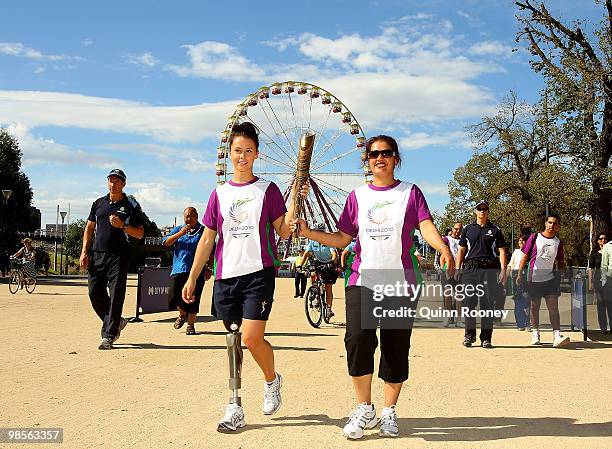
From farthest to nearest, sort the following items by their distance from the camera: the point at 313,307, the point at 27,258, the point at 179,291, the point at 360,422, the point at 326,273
A: the point at 27,258, the point at 326,273, the point at 313,307, the point at 179,291, the point at 360,422

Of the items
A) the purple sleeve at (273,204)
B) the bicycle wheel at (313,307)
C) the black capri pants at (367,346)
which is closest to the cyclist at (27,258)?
the bicycle wheel at (313,307)

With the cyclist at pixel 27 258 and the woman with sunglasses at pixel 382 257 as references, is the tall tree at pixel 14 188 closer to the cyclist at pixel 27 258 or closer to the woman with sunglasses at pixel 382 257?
the cyclist at pixel 27 258

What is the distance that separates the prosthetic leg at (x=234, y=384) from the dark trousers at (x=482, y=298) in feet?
19.3

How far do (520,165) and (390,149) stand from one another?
1619 inches

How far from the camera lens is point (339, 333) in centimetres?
1188

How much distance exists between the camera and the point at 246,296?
509cm

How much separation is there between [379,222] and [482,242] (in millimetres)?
6032

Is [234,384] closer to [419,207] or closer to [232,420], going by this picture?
[232,420]

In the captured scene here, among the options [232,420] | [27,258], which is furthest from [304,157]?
[232,420]

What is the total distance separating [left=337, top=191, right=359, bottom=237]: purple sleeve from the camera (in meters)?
5.08

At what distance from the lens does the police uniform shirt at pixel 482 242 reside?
34.6 ft

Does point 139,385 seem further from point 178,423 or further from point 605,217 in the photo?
point 605,217

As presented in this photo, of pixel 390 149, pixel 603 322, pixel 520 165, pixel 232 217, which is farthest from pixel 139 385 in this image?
pixel 520 165

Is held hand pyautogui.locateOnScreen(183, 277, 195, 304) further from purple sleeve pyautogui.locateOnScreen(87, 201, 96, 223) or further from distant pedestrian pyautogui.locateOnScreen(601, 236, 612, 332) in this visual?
distant pedestrian pyautogui.locateOnScreen(601, 236, 612, 332)
